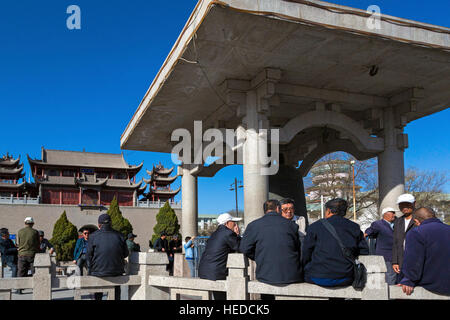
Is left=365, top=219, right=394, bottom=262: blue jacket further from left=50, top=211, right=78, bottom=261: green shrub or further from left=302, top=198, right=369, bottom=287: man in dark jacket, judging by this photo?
left=50, top=211, right=78, bottom=261: green shrub

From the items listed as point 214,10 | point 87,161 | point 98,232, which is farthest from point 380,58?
point 87,161

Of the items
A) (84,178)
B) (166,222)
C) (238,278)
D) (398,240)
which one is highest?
(84,178)

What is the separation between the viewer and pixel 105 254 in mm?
6043

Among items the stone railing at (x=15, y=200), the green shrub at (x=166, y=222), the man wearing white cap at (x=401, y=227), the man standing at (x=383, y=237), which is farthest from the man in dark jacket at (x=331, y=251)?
the stone railing at (x=15, y=200)

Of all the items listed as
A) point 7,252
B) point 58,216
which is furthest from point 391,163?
point 58,216

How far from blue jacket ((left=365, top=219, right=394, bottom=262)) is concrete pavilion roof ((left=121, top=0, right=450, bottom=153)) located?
11.4 feet

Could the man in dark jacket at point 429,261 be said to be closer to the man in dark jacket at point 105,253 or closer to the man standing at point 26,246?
the man in dark jacket at point 105,253

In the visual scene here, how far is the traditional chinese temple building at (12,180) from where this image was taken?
170ft

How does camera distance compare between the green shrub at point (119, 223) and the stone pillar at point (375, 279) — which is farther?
the green shrub at point (119, 223)

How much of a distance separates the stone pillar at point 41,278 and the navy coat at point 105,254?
0.59 metres

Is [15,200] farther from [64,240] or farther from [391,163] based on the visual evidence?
[391,163]

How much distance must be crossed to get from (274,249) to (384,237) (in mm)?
2755

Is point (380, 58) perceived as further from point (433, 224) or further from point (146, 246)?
point (146, 246)
